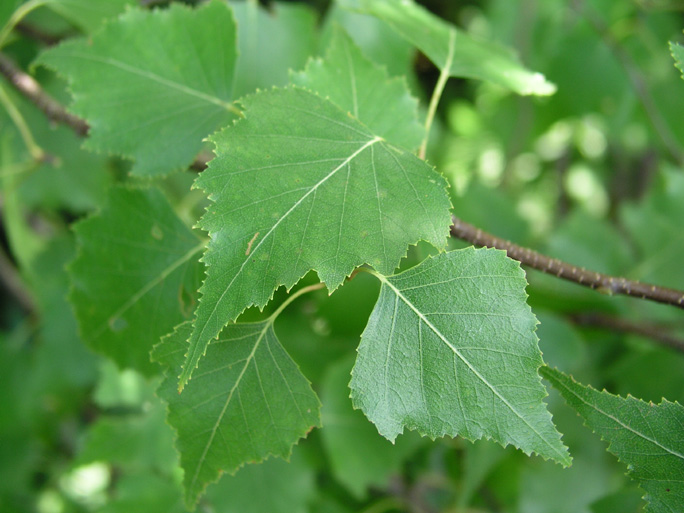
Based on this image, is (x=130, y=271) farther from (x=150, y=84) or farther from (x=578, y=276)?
(x=578, y=276)

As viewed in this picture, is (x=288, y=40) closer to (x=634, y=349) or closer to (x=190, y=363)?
(x=190, y=363)

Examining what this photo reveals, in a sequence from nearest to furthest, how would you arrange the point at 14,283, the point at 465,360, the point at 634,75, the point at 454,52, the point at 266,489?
the point at 465,360 → the point at 454,52 → the point at 266,489 → the point at 634,75 → the point at 14,283

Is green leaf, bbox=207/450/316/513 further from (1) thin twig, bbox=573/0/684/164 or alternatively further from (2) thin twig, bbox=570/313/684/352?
(1) thin twig, bbox=573/0/684/164

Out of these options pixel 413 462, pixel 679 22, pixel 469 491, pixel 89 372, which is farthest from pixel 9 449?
pixel 679 22

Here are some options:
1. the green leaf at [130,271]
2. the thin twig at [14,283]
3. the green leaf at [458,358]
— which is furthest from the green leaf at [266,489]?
the thin twig at [14,283]

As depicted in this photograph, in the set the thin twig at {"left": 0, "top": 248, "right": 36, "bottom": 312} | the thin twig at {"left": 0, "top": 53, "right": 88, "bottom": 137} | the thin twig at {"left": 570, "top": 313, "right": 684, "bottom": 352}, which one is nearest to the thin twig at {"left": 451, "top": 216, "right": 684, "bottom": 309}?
the thin twig at {"left": 570, "top": 313, "right": 684, "bottom": 352}

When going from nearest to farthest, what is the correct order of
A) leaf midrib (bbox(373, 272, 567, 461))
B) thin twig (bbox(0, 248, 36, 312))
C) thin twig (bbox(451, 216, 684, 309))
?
leaf midrib (bbox(373, 272, 567, 461)), thin twig (bbox(451, 216, 684, 309)), thin twig (bbox(0, 248, 36, 312))

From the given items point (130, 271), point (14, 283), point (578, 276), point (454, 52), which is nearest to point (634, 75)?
point (454, 52)
